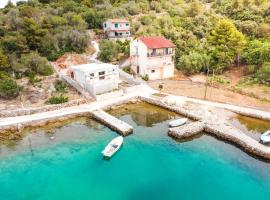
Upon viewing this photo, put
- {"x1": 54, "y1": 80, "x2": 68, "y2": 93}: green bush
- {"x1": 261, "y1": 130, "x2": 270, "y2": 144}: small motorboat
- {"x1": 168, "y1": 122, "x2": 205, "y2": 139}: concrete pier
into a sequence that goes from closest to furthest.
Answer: {"x1": 261, "y1": 130, "x2": 270, "y2": 144}: small motorboat
{"x1": 168, "y1": 122, "x2": 205, "y2": 139}: concrete pier
{"x1": 54, "y1": 80, "x2": 68, "y2": 93}: green bush

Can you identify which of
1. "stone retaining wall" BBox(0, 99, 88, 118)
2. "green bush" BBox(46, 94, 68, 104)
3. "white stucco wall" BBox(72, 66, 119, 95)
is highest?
"white stucco wall" BBox(72, 66, 119, 95)

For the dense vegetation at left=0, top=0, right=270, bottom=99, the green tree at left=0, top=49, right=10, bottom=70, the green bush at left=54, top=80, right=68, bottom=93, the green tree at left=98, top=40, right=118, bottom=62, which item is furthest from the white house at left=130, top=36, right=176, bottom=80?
the green tree at left=0, top=49, right=10, bottom=70

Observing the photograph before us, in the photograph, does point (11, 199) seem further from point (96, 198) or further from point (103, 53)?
point (103, 53)

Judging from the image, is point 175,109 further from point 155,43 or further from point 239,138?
point 155,43

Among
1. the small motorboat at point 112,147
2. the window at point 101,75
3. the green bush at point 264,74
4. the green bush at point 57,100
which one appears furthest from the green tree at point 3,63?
the green bush at point 264,74

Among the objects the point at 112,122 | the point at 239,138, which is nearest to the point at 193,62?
the point at 239,138

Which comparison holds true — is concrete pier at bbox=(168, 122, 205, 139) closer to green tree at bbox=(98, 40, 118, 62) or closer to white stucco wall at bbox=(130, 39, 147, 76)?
white stucco wall at bbox=(130, 39, 147, 76)

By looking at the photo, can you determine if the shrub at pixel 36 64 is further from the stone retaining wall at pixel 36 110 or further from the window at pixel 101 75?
the stone retaining wall at pixel 36 110

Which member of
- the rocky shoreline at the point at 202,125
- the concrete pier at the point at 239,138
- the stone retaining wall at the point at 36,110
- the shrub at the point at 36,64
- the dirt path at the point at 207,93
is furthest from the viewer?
the shrub at the point at 36,64
